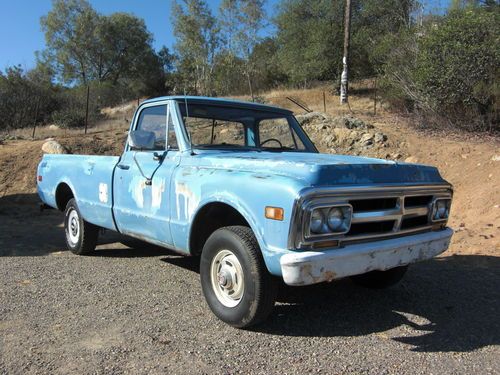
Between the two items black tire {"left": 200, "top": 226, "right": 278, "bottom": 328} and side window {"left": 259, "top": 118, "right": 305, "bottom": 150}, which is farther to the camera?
side window {"left": 259, "top": 118, "right": 305, "bottom": 150}

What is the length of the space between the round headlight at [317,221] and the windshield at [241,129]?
174 centimetres

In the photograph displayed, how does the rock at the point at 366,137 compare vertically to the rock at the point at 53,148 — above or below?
above

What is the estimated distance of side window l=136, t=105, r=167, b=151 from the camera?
15.9ft

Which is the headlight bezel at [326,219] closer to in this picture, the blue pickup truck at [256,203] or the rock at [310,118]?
the blue pickup truck at [256,203]

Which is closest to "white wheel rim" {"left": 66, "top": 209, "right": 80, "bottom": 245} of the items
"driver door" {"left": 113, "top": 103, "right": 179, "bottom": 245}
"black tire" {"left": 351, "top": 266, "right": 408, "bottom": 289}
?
"driver door" {"left": 113, "top": 103, "right": 179, "bottom": 245}

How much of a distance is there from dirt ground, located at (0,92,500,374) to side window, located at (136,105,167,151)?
1.49m

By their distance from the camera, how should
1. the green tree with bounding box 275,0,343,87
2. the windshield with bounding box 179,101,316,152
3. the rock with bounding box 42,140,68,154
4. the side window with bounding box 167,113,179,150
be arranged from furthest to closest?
1. the green tree with bounding box 275,0,343,87
2. the rock with bounding box 42,140,68,154
3. the windshield with bounding box 179,101,316,152
4. the side window with bounding box 167,113,179,150

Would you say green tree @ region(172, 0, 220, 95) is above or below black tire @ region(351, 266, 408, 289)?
above

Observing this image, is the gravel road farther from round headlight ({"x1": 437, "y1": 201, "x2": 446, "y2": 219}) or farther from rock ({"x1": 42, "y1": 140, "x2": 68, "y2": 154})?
rock ({"x1": 42, "y1": 140, "x2": 68, "y2": 154})

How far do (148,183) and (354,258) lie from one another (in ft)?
7.42

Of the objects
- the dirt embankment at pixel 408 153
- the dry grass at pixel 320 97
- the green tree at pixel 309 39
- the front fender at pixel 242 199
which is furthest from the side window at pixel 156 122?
the green tree at pixel 309 39

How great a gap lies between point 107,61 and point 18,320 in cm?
4933

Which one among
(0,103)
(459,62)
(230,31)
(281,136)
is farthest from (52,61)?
(281,136)

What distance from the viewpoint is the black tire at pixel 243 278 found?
11.3ft
